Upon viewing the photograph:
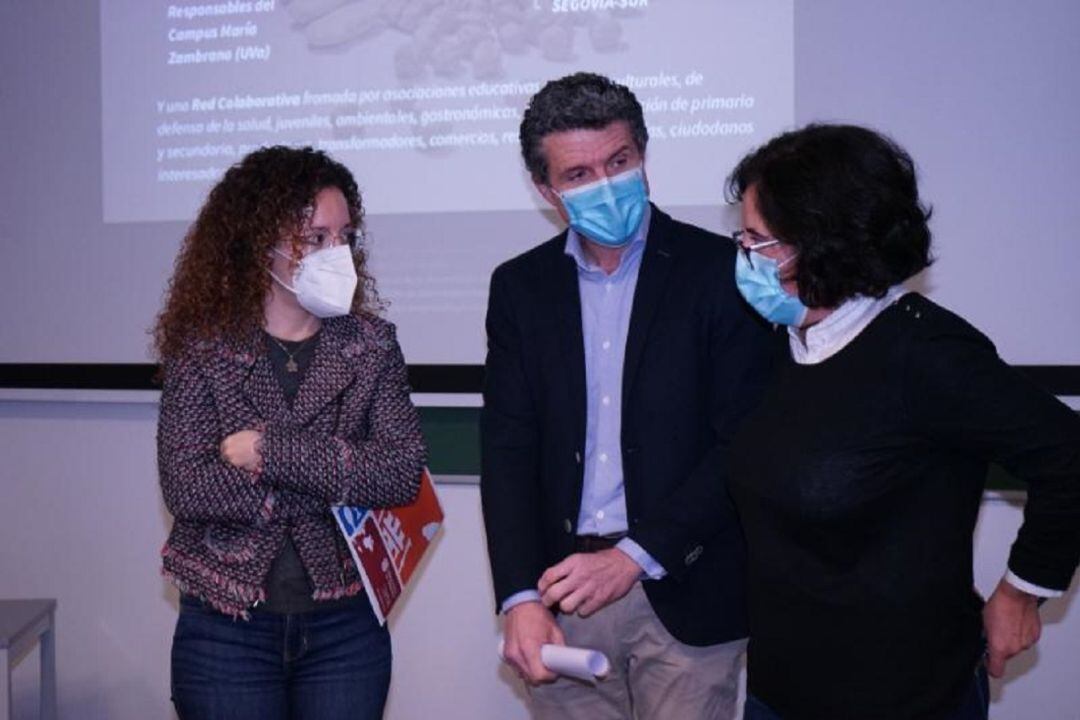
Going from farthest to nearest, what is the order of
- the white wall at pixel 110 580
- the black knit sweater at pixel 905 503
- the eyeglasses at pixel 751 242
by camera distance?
1. the white wall at pixel 110 580
2. the eyeglasses at pixel 751 242
3. the black knit sweater at pixel 905 503

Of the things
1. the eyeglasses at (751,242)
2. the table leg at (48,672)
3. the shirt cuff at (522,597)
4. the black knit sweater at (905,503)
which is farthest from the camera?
the table leg at (48,672)

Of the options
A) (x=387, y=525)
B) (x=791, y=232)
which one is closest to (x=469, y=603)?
(x=387, y=525)

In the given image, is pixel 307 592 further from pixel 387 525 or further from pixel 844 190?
pixel 844 190

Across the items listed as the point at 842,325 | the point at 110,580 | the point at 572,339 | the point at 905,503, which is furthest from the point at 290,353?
the point at 110,580

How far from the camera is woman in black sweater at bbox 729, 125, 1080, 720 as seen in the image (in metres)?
1.52

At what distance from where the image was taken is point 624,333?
200cm

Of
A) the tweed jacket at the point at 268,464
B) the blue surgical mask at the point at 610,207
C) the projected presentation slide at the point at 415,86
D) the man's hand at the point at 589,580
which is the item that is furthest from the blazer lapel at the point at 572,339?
the projected presentation slide at the point at 415,86

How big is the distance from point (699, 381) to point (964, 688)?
666 mm

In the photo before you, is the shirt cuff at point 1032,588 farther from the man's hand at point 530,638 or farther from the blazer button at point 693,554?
the man's hand at point 530,638

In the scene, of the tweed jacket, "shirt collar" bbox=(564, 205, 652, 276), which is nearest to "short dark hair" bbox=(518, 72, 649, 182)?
"shirt collar" bbox=(564, 205, 652, 276)

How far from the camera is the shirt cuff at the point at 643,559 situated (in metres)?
1.84

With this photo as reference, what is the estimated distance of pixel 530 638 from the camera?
6.03 ft

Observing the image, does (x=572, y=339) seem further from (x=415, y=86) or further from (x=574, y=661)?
(x=415, y=86)

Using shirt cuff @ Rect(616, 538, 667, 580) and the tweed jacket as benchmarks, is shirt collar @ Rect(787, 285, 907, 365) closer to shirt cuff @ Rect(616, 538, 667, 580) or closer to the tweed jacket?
shirt cuff @ Rect(616, 538, 667, 580)
